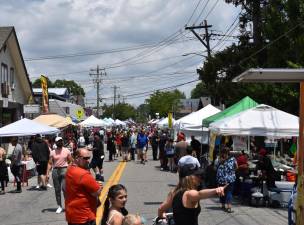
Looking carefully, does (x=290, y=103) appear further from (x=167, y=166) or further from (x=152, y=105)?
(x=152, y=105)

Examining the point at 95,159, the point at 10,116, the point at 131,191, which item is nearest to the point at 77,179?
the point at 131,191

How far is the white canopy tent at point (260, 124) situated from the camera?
16000 mm

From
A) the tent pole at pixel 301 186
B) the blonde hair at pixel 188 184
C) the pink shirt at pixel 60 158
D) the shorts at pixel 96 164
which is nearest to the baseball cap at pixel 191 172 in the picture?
the blonde hair at pixel 188 184

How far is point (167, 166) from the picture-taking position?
26328mm

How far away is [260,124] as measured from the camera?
16.4 m

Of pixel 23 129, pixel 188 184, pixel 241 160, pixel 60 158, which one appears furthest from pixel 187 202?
pixel 23 129

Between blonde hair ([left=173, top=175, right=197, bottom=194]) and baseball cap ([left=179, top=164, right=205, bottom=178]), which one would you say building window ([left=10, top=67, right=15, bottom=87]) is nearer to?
baseball cap ([left=179, top=164, right=205, bottom=178])

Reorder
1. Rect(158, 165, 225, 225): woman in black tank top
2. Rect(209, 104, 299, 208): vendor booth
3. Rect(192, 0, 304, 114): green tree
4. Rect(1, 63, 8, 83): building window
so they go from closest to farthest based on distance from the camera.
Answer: Rect(158, 165, 225, 225): woman in black tank top, Rect(209, 104, 299, 208): vendor booth, Rect(192, 0, 304, 114): green tree, Rect(1, 63, 8, 83): building window

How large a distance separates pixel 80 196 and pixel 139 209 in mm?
6256

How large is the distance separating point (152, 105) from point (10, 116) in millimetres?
89044

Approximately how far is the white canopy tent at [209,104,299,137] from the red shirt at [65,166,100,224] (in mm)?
9643

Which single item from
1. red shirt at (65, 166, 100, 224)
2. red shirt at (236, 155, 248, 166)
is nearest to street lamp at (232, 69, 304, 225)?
red shirt at (65, 166, 100, 224)

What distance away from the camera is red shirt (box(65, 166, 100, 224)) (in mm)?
6992

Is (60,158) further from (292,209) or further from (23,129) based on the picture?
(23,129)
